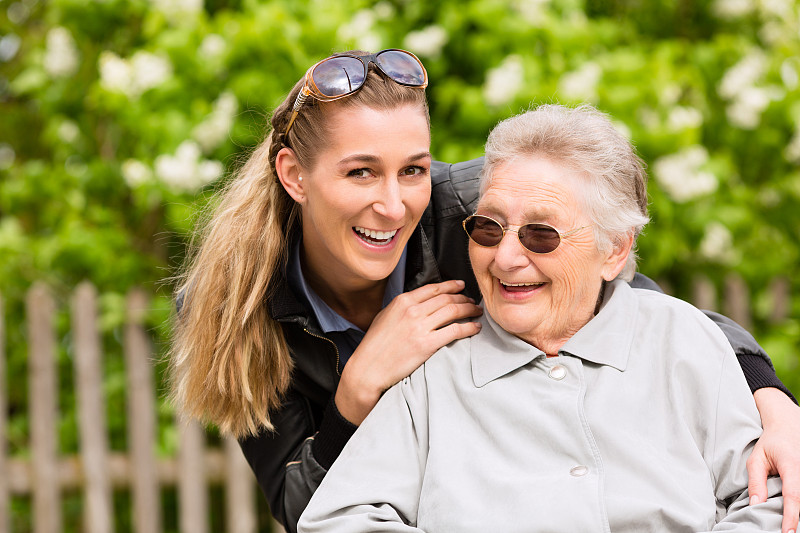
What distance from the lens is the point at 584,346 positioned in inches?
91.5

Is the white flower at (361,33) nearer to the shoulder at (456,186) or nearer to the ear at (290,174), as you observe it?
the shoulder at (456,186)

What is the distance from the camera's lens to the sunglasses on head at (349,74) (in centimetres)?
247

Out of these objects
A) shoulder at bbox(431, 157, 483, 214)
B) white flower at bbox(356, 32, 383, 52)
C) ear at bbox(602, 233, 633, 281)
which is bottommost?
ear at bbox(602, 233, 633, 281)

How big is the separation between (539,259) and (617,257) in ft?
0.94

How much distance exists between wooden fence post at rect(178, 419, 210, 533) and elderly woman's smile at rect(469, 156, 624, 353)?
260 centimetres

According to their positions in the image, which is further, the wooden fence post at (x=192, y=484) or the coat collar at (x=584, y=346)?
the wooden fence post at (x=192, y=484)

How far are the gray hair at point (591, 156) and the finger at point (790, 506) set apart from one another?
0.72m

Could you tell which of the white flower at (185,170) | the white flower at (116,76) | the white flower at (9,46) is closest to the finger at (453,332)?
the white flower at (185,170)

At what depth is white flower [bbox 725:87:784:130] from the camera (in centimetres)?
452

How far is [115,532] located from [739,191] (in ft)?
12.3

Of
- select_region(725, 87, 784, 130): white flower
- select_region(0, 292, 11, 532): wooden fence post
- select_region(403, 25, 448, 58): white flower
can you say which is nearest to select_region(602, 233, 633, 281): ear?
select_region(403, 25, 448, 58): white flower

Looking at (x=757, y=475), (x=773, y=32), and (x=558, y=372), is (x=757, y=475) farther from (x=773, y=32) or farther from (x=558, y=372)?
(x=773, y=32)

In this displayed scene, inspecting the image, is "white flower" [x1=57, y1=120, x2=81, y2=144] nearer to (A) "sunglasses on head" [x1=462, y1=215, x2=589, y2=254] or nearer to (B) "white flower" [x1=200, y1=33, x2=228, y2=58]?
(B) "white flower" [x1=200, y1=33, x2=228, y2=58]

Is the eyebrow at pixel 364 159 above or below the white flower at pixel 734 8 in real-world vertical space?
below
